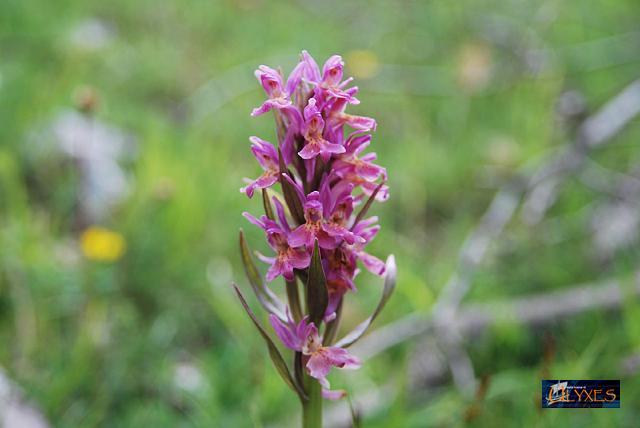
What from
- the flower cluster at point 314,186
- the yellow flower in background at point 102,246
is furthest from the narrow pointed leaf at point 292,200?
the yellow flower in background at point 102,246

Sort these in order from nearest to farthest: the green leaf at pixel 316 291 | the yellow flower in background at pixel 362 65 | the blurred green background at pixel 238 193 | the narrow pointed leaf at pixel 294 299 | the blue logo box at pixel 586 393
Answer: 1. the green leaf at pixel 316 291
2. the narrow pointed leaf at pixel 294 299
3. the blue logo box at pixel 586 393
4. the blurred green background at pixel 238 193
5. the yellow flower in background at pixel 362 65

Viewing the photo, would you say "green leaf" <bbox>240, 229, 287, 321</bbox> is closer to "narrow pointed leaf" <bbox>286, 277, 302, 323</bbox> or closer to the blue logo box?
"narrow pointed leaf" <bbox>286, 277, 302, 323</bbox>

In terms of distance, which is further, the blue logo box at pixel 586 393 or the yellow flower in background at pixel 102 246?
the yellow flower in background at pixel 102 246

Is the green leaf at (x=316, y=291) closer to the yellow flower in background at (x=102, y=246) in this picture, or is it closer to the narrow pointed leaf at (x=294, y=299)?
the narrow pointed leaf at (x=294, y=299)

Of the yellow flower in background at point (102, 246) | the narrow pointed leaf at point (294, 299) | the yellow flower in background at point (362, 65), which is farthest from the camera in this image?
the yellow flower in background at point (362, 65)

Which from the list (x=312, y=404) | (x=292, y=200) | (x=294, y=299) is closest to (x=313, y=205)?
(x=292, y=200)

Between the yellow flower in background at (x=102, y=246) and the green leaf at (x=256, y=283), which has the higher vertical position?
the yellow flower in background at (x=102, y=246)

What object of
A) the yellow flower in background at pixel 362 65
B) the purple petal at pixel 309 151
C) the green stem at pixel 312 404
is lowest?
the green stem at pixel 312 404
